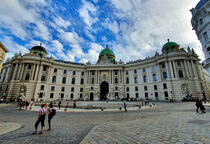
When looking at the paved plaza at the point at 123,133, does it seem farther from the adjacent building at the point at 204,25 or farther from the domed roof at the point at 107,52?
the domed roof at the point at 107,52

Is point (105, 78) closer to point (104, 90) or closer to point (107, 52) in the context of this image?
point (104, 90)

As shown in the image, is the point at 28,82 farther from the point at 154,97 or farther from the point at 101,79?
the point at 154,97

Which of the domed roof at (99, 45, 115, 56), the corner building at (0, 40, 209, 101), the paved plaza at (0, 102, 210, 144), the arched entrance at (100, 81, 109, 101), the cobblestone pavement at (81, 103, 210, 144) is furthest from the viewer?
the domed roof at (99, 45, 115, 56)

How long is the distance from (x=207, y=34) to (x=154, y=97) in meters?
28.1

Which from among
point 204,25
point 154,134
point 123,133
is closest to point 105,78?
point 204,25

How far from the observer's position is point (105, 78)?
53.0 metres

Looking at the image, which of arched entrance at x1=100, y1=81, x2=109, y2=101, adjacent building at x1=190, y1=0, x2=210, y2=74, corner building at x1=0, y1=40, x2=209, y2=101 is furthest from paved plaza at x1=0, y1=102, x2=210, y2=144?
arched entrance at x1=100, y1=81, x2=109, y2=101

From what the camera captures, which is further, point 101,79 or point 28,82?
point 101,79

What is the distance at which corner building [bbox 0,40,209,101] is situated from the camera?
38.5 m

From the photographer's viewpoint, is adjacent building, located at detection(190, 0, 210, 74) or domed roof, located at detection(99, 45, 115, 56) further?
domed roof, located at detection(99, 45, 115, 56)

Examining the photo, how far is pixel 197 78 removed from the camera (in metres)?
36.4

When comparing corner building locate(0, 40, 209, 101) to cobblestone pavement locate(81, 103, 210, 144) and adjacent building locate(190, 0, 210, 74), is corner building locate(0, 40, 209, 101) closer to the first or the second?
adjacent building locate(190, 0, 210, 74)

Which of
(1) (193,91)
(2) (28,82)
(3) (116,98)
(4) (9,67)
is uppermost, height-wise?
(4) (9,67)

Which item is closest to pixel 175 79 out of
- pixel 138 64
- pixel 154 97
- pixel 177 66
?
pixel 177 66
